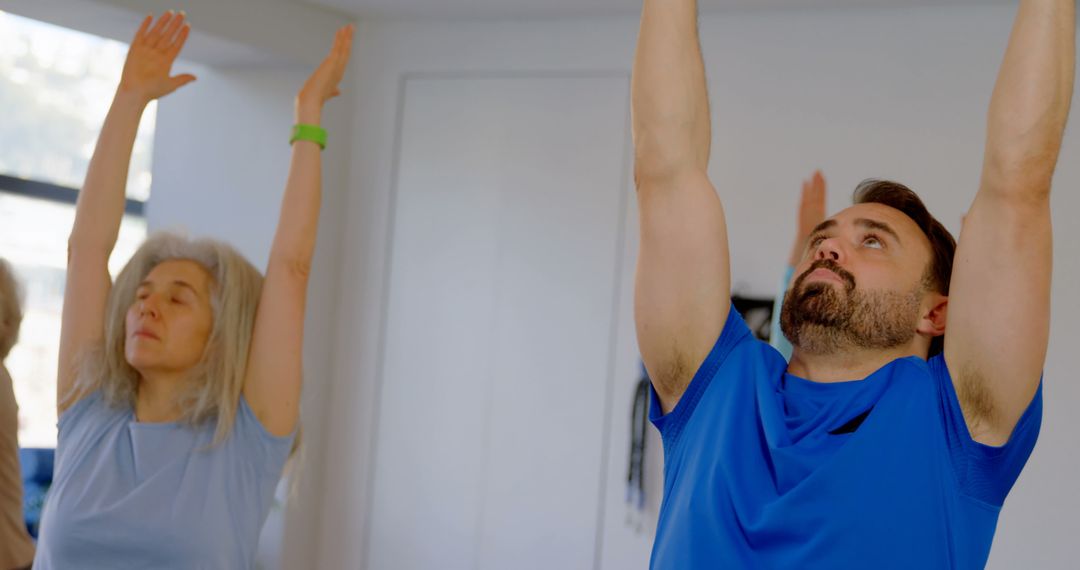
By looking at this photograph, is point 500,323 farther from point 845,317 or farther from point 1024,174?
point 1024,174

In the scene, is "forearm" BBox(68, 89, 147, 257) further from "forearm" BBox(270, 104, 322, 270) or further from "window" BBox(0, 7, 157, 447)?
"window" BBox(0, 7, 157, 447)

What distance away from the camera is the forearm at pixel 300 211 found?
213cm

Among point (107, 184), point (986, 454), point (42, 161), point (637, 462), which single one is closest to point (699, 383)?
point (986, 454)

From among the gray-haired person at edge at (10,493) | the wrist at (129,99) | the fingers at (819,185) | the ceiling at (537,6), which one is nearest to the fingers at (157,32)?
the wrist at (129,99)

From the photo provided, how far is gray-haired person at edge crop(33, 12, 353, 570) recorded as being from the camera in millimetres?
1983

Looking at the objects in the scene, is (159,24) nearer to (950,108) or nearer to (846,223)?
(846,223)

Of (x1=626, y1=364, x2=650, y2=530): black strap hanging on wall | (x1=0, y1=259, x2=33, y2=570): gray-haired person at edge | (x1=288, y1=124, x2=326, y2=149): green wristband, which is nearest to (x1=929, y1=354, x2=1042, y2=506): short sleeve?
(x1=288, y1=124, x2=326, y2=149): green wristband

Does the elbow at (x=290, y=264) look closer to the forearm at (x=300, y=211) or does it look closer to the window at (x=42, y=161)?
the forearm at (x=300, y=211)

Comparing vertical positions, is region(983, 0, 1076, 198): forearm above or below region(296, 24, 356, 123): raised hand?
below

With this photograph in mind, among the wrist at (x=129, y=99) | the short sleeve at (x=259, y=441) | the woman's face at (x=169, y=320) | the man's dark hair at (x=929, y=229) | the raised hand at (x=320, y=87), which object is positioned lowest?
the short sleeve at (x=259, y=441)

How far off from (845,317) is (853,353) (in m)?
0.05

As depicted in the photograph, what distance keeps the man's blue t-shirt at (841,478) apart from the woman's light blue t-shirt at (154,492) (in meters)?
0.90

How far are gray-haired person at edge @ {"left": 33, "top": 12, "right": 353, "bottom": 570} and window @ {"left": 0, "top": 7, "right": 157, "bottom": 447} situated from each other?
273cm

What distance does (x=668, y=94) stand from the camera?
1474mm
